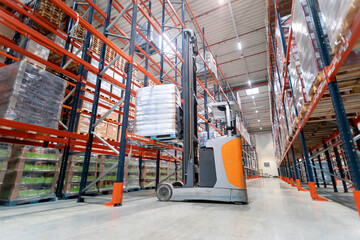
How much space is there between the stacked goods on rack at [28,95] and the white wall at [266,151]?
2944 cm

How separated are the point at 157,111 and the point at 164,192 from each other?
167cm

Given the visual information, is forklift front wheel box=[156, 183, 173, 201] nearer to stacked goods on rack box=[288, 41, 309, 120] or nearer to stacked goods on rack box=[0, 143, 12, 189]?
stacked goods on rack box=[0, 143, 12, 189]

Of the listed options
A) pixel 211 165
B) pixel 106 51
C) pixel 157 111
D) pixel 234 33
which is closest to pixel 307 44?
pixel 211 165

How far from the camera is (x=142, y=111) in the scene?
3.88m

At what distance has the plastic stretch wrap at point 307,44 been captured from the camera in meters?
2.29

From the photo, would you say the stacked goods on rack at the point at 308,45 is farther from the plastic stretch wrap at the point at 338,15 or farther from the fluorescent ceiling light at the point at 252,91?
the fluorescent ceiling light at the point at 252,91

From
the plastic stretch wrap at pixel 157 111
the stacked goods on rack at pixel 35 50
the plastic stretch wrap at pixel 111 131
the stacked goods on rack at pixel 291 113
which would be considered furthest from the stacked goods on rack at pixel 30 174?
the stacked goods on rack at pixel 291 113

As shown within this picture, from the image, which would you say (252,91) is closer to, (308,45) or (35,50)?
(308,45)

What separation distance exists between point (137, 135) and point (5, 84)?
2.41 metres

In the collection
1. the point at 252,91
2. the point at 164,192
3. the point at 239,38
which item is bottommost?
the point at 164,192

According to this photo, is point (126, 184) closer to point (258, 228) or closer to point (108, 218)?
point (108, 218)

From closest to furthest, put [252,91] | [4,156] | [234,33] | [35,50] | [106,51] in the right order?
[4,156] → [35,50] → [106,51] → [234,33] → [252,91]

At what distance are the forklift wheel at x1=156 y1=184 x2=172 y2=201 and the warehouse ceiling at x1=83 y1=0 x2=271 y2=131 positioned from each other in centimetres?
547

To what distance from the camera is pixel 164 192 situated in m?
3.53
